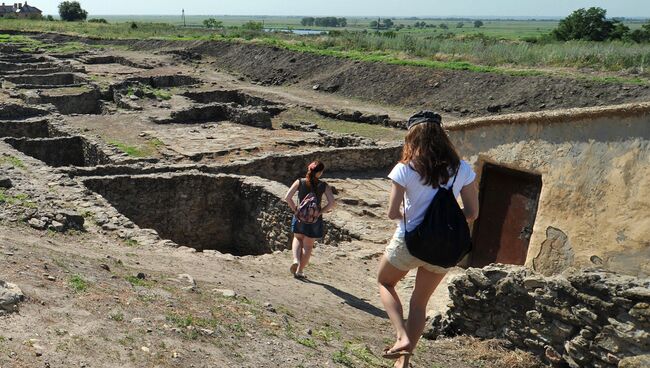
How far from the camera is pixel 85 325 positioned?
16.0ft

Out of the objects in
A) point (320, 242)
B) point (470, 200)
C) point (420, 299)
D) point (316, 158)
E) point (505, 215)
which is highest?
point (470, 200)

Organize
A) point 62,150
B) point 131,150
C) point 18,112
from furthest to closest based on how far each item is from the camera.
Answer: point 18,112, point 131,150, point 62,150

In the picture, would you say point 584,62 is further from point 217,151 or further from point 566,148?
point 566,148

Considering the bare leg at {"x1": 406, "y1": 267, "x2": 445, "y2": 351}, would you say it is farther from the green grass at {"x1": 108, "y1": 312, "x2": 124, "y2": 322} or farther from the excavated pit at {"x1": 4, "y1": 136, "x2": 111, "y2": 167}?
the excavated pit at {"x1": 4, "y1": 136, "x2": 111, "y2": 167}

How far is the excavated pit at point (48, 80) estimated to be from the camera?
27.5 metres

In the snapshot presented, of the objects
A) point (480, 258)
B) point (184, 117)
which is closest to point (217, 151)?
point (184, 117)

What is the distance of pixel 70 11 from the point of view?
103m

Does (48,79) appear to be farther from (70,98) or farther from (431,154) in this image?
(431,154)

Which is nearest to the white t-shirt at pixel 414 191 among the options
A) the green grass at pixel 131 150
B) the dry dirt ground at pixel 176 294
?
the dry dirt ground at pixel 176 294

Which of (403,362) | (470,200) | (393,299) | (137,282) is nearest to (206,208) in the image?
(137,282)

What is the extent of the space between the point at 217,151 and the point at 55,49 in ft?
110

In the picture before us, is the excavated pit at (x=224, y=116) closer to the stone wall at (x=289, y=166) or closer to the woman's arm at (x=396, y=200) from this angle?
the stone wall at (x=289, y=166)

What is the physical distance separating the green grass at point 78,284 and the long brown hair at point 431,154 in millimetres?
3011

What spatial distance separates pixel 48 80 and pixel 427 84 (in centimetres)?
1700
